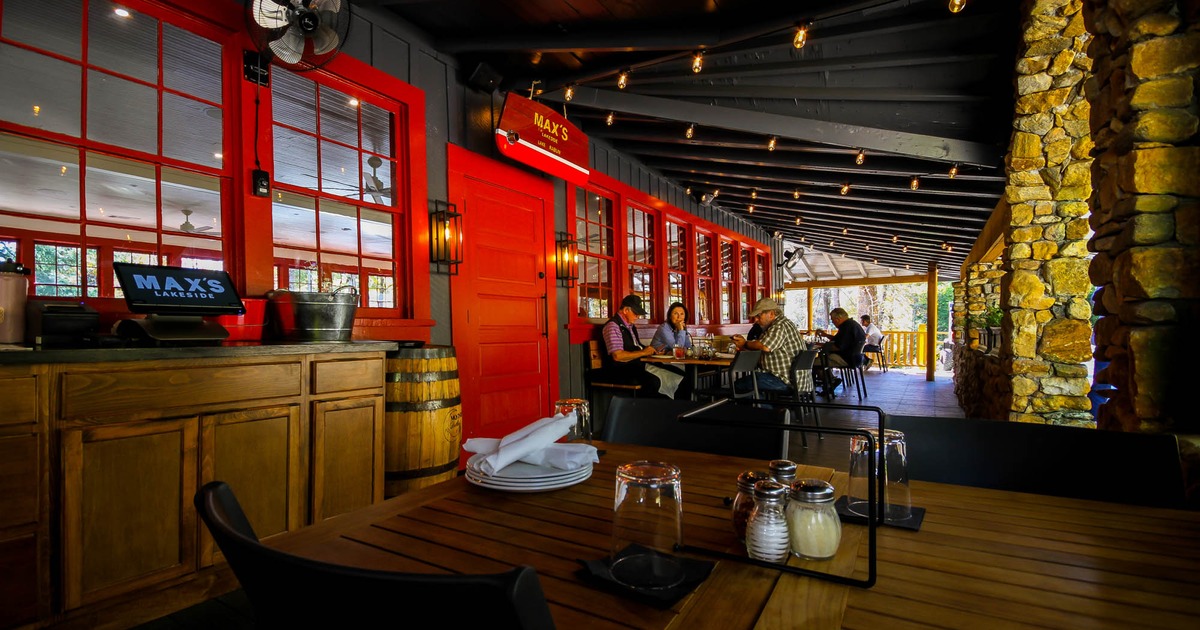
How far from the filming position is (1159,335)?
74.4 inches

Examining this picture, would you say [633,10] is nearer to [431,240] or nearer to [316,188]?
[431,240]

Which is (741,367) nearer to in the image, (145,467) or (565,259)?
(565,259)

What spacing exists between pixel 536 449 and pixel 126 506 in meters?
1.74

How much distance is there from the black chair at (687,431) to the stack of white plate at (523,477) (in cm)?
51

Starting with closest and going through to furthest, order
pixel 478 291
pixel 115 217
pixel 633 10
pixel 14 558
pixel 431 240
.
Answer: pixel 14 558
pixel 115 217
pixel 633 10
pixel 431 240
pixel 478 291

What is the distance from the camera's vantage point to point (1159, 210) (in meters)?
1.90

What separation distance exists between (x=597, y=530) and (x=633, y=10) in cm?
363

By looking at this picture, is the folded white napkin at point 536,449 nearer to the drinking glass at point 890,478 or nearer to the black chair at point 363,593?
the drinking glass at point 890,478

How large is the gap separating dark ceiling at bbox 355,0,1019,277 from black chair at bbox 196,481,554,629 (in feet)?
11.9

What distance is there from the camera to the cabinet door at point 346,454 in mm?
2531

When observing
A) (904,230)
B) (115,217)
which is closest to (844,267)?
(904,230)

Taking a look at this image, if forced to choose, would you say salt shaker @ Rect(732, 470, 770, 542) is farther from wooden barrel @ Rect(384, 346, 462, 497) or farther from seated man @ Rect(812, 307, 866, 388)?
seated man @ Rect(812, 307, 866, 388)

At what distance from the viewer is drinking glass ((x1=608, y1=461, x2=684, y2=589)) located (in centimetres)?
79

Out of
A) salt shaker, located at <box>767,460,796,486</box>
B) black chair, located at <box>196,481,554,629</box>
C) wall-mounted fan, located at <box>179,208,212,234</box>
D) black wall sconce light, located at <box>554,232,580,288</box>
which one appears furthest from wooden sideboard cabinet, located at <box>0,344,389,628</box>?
black wall sconce light, located at <box>554,232,580,288</box>
